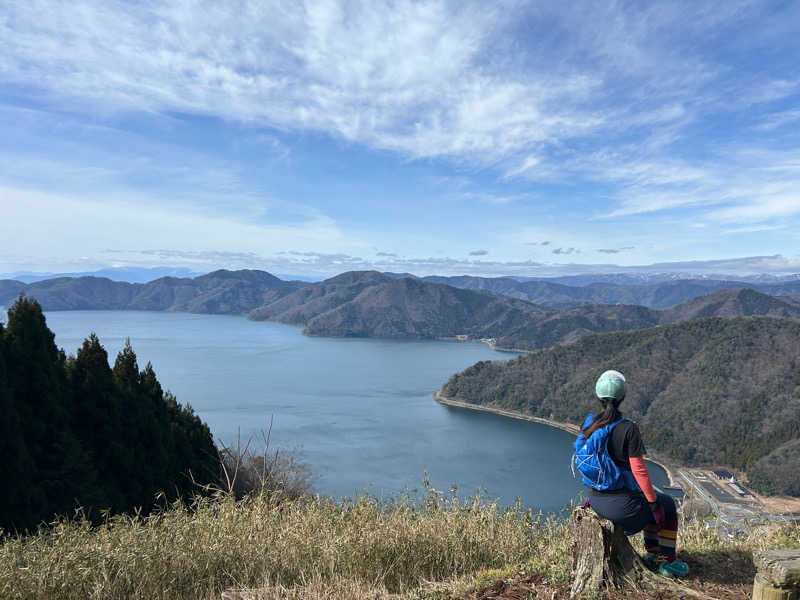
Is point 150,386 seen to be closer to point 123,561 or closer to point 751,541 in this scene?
point 123,561

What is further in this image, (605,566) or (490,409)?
(490,409)

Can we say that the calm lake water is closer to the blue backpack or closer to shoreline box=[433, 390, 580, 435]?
shoreline box=[433, 390, 580, 435]

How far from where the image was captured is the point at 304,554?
3217mm

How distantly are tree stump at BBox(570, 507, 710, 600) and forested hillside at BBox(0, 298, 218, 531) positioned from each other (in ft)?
22.8

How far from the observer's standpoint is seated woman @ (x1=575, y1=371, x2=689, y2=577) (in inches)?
107

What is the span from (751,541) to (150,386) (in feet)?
50.2

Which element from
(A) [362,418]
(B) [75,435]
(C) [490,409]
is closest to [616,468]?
(B) [75,435]

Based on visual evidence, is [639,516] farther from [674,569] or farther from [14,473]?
[14,473]

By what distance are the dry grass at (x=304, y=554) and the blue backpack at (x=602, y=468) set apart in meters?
0.57

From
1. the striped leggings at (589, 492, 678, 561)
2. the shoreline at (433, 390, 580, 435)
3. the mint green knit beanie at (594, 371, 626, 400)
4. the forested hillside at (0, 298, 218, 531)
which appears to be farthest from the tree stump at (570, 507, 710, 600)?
the shoreline at (433, 390, 580, 435)

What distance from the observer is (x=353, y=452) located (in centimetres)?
4756

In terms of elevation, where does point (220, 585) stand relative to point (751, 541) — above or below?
above

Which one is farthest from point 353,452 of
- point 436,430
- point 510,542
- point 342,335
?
point 342,335

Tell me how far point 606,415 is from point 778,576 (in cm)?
100
